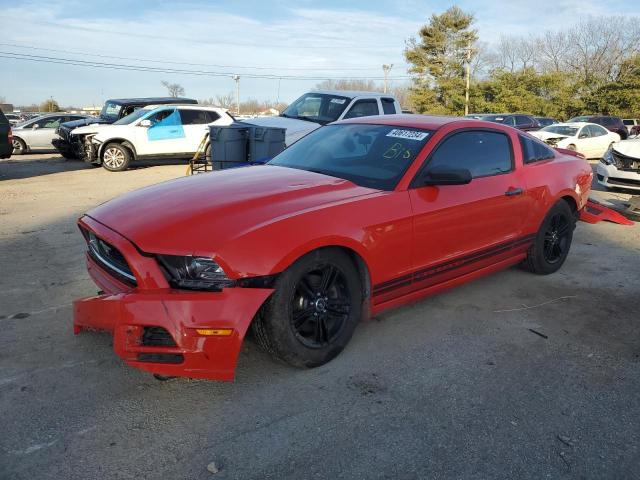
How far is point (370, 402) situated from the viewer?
2.88 m

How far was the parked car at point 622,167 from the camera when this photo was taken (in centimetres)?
941

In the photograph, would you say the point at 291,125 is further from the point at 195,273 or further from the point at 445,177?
the point at 195,273

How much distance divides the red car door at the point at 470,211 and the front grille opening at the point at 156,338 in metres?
1.75

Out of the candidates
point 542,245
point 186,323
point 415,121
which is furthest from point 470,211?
point 186,323

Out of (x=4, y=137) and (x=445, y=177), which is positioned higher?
(x=445, y=177)

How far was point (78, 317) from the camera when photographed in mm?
3066

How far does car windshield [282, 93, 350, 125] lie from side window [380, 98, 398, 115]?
3.00 feet

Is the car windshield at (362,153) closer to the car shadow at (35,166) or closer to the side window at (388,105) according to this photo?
the side window at (388,105)

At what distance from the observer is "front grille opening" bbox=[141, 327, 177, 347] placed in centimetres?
267

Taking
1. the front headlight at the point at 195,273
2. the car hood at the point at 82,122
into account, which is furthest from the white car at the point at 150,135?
the front headlight at the point at 195,273

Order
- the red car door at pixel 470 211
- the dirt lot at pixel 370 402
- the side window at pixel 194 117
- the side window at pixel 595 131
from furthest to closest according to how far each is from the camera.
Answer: the side window at pixel 595 131 → the side window at pixel 194 117 → the red car door at pixel 470 211 → the dirt lot at pixel 370 402

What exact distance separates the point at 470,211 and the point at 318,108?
269 inches

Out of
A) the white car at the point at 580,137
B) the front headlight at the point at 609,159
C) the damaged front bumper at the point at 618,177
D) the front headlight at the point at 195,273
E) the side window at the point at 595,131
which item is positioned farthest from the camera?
the side window at the point at 595,131

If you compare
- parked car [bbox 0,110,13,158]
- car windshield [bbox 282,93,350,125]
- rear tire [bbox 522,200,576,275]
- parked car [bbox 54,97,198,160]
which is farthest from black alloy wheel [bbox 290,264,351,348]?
parked car [bbox 54,97,198,160]
